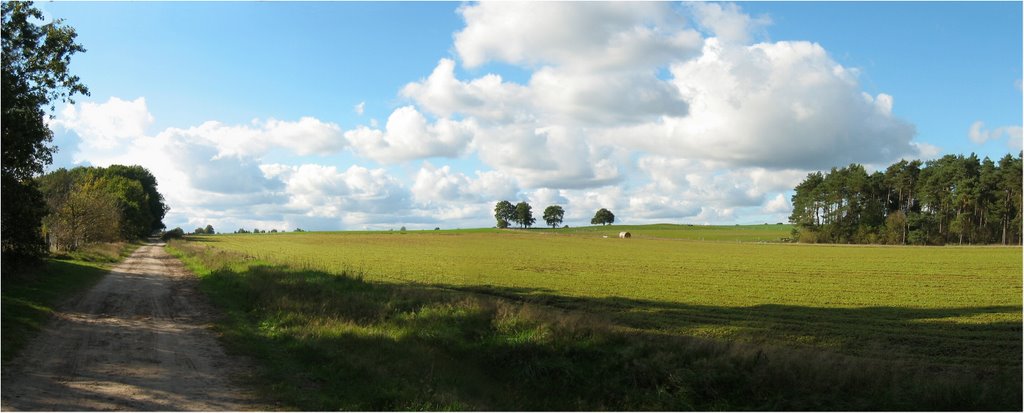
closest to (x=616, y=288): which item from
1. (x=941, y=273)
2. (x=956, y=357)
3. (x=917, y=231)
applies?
(x=956, y=357)

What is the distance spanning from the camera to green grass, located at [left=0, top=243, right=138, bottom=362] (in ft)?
37.9

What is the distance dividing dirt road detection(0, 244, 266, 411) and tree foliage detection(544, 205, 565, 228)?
172923 mm

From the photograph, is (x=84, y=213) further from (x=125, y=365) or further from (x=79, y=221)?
(x=125, y=365)

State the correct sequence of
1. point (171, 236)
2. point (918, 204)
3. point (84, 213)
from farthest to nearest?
point (171, 236) < point (918, 204) < point (84, 213)

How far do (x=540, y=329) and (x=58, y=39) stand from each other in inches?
767

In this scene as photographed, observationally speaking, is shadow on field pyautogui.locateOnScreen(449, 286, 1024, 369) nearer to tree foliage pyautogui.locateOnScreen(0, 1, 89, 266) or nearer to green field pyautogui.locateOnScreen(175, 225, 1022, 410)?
green field pyautogui.locateOnScreen(175, 225, 1022, 410)

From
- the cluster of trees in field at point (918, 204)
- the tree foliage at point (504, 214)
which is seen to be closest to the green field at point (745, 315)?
the cluster of trees in field at point (918, 204)

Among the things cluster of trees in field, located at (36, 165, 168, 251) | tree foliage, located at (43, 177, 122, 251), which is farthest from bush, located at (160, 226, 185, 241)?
tree foliage, located at (43, 177, 122, 251)

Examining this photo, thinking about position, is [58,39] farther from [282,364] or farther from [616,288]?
[616,288]

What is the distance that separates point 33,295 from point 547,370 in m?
Result: 16.2

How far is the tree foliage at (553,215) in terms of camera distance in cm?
18825

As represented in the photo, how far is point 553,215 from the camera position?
189 metres

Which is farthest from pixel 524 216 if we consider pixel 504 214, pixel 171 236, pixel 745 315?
pixel 745 315

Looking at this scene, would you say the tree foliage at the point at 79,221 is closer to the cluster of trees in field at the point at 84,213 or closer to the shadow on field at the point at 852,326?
the cluster of trees in field at the point at 84,213
